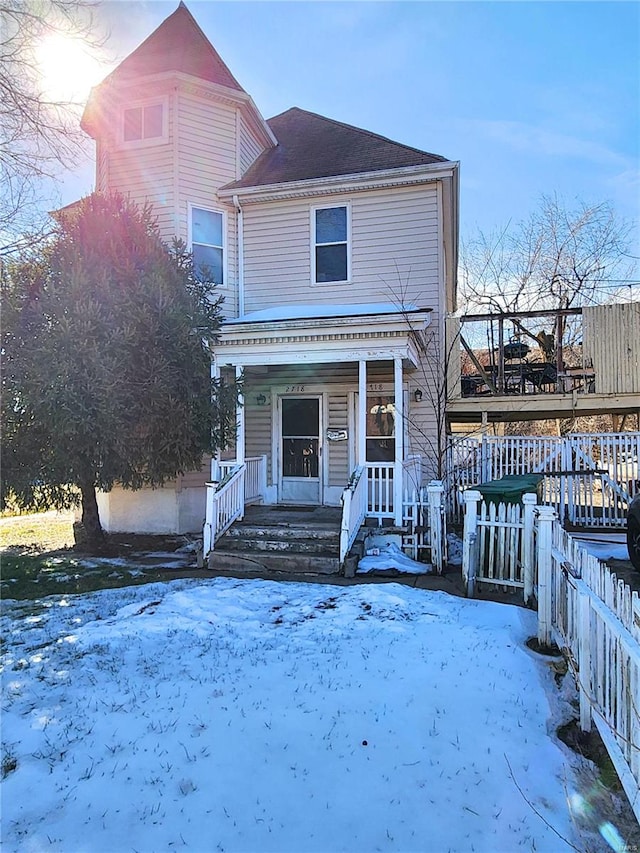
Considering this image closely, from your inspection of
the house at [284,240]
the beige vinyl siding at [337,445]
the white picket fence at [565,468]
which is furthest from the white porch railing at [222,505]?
the white picket fence at [565,468]

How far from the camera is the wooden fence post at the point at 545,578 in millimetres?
4480

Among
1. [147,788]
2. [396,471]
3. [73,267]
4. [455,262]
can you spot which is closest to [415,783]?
Result: [147,788]

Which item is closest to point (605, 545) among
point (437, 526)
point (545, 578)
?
point (437, 526)

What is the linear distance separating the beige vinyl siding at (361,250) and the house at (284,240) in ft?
0.08

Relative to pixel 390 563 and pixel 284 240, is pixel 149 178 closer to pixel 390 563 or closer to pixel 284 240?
pixel 284 240

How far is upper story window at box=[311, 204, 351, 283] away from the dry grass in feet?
23.4

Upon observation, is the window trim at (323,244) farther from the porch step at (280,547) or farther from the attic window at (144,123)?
the porch step at (280,547)

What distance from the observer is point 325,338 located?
860 cm

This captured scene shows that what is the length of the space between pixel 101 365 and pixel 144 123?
715 cm

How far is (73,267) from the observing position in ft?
25.3

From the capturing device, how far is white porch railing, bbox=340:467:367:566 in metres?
7.23

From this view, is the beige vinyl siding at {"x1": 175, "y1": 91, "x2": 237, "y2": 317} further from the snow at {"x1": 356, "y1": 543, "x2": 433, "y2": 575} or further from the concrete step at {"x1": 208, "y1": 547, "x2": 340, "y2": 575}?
the snow at {"x1": 356, "y1": 543, "x2": 433, "y2": 575}

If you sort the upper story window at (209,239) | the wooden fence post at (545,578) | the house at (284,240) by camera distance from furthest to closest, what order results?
1. the upper story window at (209,239)
2. the house at (284,240)
3. the wooden fence post at (545,578)

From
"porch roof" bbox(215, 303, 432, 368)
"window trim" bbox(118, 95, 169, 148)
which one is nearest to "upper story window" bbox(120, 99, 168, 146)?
"window trim" bbox(118, 95, 169, 148)
